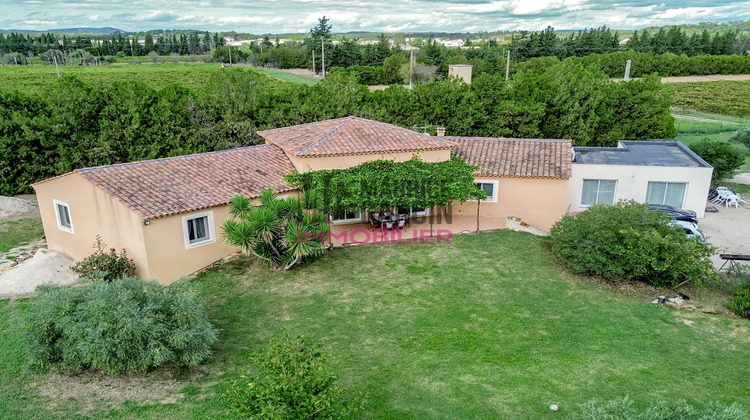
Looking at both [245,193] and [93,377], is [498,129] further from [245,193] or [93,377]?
[93,377]

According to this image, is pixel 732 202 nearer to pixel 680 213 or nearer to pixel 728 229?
pixel 728 229

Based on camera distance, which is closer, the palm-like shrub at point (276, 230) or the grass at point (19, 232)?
the palm-like shrub at point (276, 230)

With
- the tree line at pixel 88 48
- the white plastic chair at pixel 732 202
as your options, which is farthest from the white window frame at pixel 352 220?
the tree line at pixel 88 48

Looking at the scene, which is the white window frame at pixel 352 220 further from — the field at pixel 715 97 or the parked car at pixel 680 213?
the field at pixel 715 97

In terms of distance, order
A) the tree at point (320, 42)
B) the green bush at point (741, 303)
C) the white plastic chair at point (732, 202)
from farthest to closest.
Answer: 1. the tree at point (320, 42)
2. the white plastic chair at point (732, 202)
3. the green bush at point (741, 303)

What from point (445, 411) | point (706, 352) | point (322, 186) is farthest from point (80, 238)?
point (706, 352)
